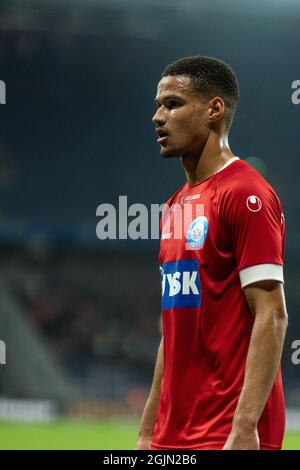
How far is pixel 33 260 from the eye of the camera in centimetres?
1873

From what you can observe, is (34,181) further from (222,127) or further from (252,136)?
(222,127)

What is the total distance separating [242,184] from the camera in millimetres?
2646

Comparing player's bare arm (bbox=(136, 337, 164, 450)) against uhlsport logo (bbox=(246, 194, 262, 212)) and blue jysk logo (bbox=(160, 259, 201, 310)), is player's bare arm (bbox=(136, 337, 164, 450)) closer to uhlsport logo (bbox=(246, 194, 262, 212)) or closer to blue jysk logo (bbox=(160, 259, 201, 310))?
blue jysk logo (bbox=(160, 259, 201, 310))

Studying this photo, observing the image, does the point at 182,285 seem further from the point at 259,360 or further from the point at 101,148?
the point at 101,148

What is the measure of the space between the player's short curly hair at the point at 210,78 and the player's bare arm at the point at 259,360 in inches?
26.8

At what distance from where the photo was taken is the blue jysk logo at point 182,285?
107 inches

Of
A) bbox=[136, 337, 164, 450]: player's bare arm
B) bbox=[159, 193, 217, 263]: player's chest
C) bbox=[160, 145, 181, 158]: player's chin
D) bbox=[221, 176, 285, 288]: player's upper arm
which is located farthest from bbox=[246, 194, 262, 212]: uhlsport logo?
bbox=[136, 337, 164, 450]: player's bare arm

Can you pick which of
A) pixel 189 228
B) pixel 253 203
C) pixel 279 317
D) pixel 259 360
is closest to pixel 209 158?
pixel 189 228

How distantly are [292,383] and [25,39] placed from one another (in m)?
9.18

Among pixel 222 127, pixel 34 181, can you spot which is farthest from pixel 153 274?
pixel 222 127

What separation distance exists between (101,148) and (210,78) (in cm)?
1684

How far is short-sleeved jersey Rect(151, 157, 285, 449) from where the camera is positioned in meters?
2.57

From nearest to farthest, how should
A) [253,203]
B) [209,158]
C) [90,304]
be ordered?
[253,203], [209,158], [90,304]

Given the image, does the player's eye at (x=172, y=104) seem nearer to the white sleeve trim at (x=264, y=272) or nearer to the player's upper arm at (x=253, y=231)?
the player's upper arm at (x=253, y=231)
